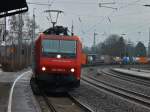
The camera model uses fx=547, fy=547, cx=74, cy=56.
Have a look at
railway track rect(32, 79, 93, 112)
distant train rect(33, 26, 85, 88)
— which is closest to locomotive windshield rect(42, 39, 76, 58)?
distant train rect(33, 26, 85, 88)

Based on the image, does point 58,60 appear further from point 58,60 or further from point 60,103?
point 60,103

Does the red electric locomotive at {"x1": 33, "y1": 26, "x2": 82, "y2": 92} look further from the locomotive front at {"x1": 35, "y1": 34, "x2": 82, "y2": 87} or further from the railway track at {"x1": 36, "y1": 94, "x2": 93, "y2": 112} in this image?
the railway track at {"x1": 36, "y1": 94, "x2": 93, "y2": 112}

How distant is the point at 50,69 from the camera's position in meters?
27.7

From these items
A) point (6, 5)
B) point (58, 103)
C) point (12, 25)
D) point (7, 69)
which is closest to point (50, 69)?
point (58, 103)

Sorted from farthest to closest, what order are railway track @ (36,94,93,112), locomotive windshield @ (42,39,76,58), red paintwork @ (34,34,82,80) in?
locomotive windshield @ (42,39,76,58) < red paintwork @ (34,34,82,80) < railway track @ (36,94,93,112)

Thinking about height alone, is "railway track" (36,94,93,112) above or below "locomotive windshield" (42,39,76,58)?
below

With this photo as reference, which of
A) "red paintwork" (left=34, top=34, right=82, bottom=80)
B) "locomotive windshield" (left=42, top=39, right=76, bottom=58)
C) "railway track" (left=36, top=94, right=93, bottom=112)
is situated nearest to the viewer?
"railway track" (left=36, top=94, right=93, bottom=112)

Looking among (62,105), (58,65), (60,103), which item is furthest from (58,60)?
(62,105)

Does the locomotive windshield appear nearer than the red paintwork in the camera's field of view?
No

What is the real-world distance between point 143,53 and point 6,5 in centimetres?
15509

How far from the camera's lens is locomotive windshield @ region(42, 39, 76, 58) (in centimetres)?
2820

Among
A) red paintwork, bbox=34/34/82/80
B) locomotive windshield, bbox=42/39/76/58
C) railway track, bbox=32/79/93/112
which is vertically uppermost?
locomotive windshield, bbox=42/39/76/58

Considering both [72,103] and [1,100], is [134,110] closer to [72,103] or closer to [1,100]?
[72,103]

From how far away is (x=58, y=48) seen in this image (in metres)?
28.4
